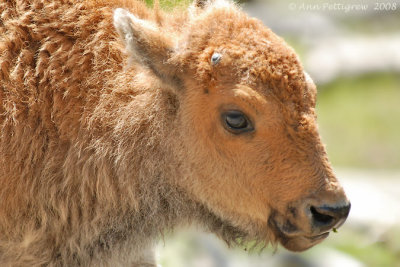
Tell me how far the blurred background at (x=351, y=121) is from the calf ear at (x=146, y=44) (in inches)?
55.6

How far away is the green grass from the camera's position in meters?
17.7

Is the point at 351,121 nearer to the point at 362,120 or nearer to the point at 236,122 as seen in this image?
the point at 362,120

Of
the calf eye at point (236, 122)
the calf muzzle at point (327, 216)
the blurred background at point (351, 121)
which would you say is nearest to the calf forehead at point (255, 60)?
the calf eye at point (236, 122)

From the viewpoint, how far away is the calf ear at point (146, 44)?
6.04 metres

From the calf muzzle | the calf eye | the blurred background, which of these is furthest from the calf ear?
the calf muzzle

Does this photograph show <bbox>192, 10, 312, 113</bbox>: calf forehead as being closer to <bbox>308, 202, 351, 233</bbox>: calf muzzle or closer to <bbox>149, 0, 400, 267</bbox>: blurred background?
<bbox>308, 202, 351, 233</bbox>: calf muzzle

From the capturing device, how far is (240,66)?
6.13 m

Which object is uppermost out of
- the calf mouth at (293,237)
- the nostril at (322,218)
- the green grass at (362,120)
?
the nostril at (322,218)

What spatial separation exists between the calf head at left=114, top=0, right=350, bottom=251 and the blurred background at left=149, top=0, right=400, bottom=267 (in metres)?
1.08

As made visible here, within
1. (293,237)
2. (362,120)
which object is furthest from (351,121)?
(293,237)

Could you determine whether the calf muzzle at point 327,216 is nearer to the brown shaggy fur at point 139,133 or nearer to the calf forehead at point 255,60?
the brown shaggy fur at point 139,133

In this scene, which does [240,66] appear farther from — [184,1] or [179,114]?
[184,1]

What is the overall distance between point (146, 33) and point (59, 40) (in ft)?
3.33

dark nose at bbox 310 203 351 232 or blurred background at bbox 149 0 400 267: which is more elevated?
dark nose at bbox 310 203 351 232
